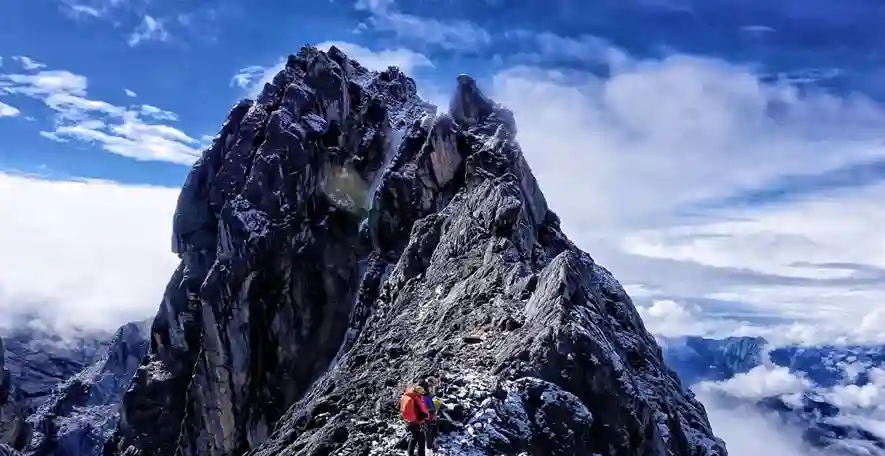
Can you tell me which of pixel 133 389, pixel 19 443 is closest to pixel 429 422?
pixel 133 389

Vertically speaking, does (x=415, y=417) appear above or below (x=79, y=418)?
below

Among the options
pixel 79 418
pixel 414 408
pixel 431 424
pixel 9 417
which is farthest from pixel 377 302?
pixel 79 418

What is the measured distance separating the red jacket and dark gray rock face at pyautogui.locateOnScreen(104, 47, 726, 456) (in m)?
1.00

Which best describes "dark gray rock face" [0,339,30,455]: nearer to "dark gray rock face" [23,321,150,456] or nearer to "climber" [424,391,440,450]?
"dark gray rock face" [23,321,150,456]

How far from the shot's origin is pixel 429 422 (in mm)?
20844

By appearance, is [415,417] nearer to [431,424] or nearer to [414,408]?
[414,408]

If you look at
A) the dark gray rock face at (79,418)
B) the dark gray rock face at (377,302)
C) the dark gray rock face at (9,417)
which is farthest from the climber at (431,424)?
the dark gray rock face at (79,418)

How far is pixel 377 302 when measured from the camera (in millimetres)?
50125

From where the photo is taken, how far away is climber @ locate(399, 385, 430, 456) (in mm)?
20250

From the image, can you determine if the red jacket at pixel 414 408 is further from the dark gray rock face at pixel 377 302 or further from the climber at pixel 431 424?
the dark gray rock face at pixel 377 302

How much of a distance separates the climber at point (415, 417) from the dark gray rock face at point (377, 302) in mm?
713

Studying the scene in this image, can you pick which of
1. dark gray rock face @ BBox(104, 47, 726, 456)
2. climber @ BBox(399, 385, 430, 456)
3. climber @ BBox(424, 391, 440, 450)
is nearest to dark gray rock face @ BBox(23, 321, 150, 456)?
dark gray rock face @ BBox(104, 47, 726, 456)

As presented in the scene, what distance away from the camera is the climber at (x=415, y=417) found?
20250 millimetres

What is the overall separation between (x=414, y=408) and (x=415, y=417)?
0.22m
